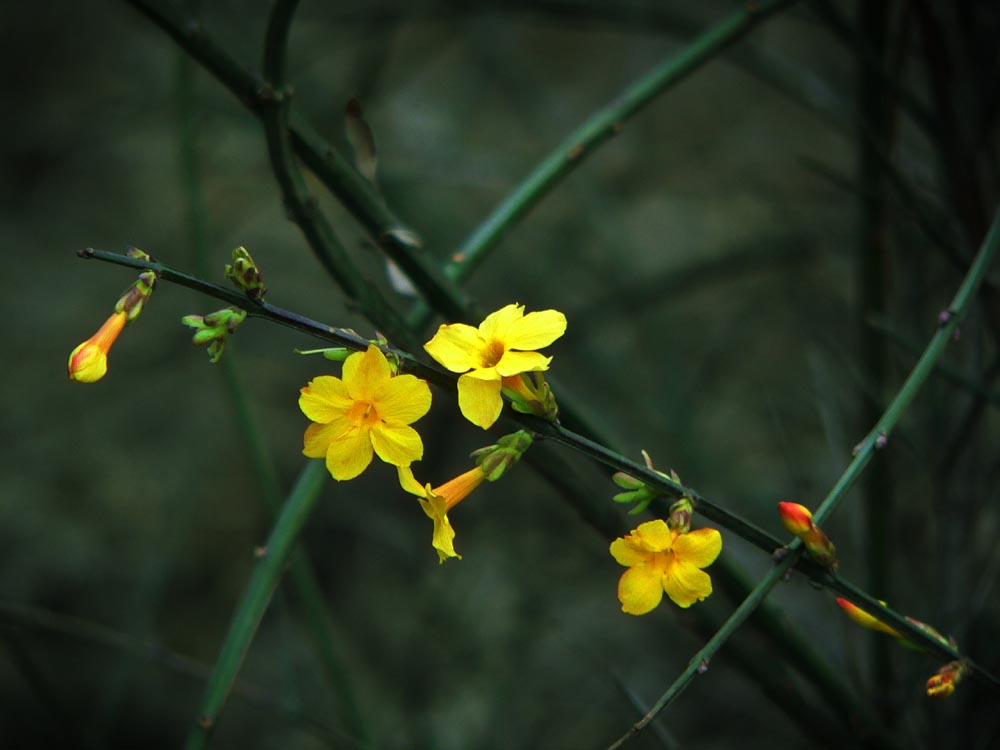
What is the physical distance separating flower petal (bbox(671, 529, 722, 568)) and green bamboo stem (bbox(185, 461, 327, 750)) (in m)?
0.28

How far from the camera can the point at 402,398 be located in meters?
0.41

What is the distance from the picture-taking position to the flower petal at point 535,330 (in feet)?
1.37

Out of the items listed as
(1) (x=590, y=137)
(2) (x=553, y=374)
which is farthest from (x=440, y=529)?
(2) (x=553, y=374)

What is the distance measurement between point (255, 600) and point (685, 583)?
11.8 inches

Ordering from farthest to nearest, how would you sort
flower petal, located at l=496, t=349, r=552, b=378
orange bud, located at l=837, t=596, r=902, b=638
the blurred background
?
the blurred background → orange bud, located at l=837, t=596, r=902, b=638 → flower petal, located at l=496, t=349, r=552, b=378

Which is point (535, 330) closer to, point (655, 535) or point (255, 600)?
point (655, 535)

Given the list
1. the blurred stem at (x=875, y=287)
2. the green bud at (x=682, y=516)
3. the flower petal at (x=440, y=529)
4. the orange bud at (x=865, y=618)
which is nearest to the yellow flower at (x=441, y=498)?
the flower petal at (x=440, y=529)

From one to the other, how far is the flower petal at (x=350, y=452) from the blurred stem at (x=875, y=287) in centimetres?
54

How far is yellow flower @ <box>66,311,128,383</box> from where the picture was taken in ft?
1.42

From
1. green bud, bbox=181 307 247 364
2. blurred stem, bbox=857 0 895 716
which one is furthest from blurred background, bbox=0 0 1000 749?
green bud, bbox=181 307 247 364

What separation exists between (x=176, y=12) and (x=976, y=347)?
70 cm

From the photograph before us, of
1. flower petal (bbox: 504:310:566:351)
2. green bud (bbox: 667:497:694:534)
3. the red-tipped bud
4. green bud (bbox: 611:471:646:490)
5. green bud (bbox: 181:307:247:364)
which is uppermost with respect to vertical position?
flower petal (bbox: 504:310:566:351)

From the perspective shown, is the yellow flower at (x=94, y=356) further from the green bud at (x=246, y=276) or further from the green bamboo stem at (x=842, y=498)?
the green bamboo stem at (x=842, y=498)

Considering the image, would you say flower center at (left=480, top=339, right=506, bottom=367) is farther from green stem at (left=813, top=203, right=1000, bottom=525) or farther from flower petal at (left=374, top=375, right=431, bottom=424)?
green stem at (left=813, top=203, right=1000, bottom=525)
